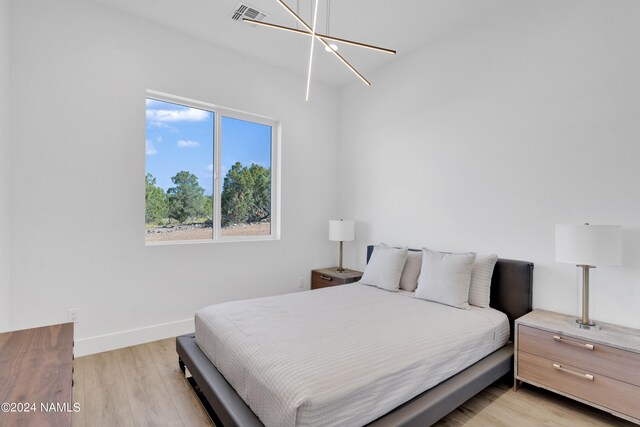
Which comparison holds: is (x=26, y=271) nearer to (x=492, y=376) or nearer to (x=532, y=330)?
(x=492, y=376)

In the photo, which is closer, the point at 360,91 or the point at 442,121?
the point at 442,121

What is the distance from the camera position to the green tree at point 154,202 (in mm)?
3201

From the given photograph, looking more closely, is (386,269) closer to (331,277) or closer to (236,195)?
(331,277)

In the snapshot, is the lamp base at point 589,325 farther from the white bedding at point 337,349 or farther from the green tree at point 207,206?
the green tree at point 207,206

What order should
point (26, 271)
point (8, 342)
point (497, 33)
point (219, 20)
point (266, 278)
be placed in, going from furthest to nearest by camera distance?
point (266, 278) → point (219, 20) → point (497, 33) → point (26, 271) → point (8, 342)

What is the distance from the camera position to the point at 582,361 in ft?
6.50

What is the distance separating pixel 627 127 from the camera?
7.12ft

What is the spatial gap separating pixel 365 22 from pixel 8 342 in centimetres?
348

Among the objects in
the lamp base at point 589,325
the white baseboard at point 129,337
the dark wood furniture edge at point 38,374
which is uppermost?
the dark wood furniture edge at point 38,374

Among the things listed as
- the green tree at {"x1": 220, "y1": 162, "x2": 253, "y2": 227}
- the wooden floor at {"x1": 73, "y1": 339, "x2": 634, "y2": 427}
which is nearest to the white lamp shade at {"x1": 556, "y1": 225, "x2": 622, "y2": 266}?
the wooden floor at {"x1": 73, "y1": 339, "x2": 634, "y2": 427}

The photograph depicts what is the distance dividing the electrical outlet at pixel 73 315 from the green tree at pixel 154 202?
0.96m

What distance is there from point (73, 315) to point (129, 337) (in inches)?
19.9

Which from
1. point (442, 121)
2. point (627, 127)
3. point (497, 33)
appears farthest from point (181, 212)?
point (627, 127)

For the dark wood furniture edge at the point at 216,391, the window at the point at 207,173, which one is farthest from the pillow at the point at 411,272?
the dark wood furniture edge at the point at 216,391
